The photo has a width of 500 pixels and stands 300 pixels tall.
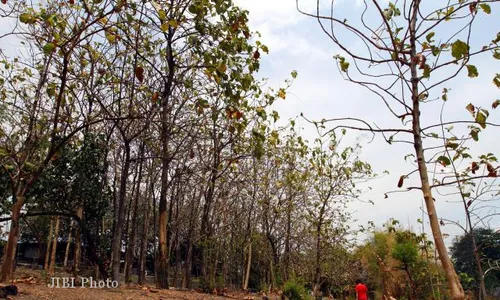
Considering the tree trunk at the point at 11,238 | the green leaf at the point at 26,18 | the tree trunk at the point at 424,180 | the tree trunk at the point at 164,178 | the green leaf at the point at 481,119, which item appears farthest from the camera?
the tree trunk at the point at 164,178

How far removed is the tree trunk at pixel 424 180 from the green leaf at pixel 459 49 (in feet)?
0.61

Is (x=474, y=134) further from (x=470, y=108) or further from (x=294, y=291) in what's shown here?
(x=294, y=291)

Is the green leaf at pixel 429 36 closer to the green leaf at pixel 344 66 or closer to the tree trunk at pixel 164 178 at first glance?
the green leaf at pixel 344 66

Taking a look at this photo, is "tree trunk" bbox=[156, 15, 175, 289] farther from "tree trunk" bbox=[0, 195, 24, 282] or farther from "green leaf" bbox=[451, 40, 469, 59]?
"green leaf" bbox=[451, 40, 469, 59]

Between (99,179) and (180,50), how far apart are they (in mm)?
5253

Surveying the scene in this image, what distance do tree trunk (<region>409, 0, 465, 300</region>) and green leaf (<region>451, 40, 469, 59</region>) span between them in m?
0.19

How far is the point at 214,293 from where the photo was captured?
9.46m

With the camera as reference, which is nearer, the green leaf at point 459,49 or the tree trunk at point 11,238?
the green leaf at point 459,49

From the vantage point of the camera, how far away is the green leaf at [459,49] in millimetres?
1758

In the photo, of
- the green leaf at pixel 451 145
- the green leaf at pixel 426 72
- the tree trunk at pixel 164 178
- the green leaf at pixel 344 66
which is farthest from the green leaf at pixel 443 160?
the tree trunk at pixel 164 178

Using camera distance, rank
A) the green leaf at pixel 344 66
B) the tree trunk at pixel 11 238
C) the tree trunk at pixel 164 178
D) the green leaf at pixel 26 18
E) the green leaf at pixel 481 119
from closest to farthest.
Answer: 1. the green leaf at pixel 481 119
2. the green leaf at pixel 344 66
3. the green leaf at pixel 26 18
4. the tree trunk at pixel 11 238
5. the tree trunk at pixel 164 178

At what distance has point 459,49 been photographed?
1771 mm

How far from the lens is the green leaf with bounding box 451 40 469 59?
176cm

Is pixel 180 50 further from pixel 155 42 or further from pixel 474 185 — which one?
pixel 474 185
